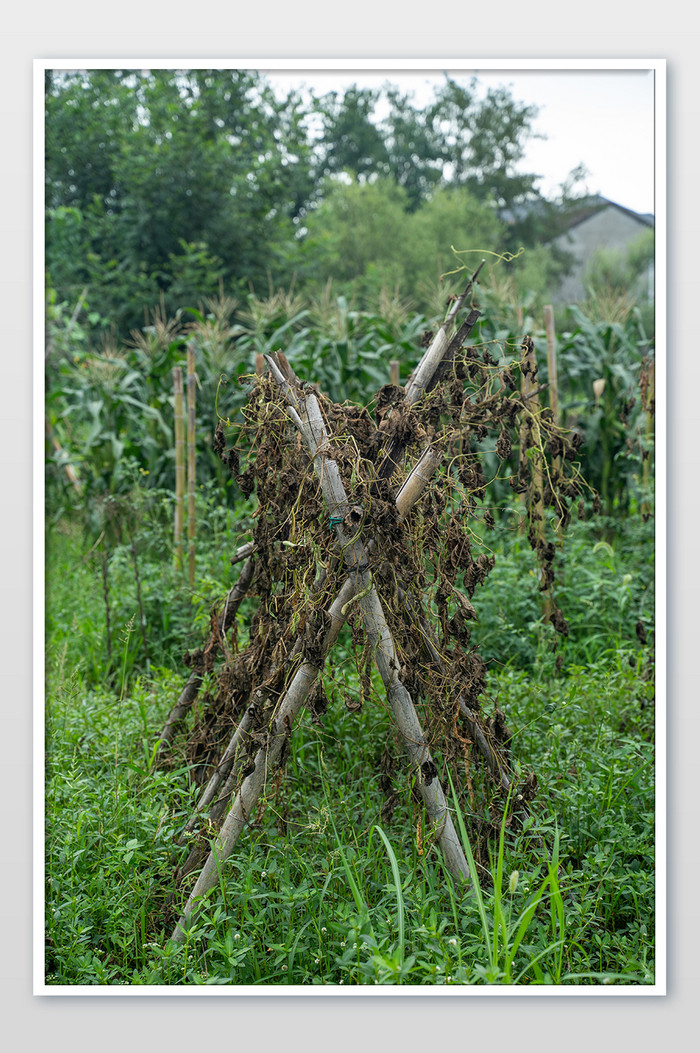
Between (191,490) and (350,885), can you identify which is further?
(191,490)

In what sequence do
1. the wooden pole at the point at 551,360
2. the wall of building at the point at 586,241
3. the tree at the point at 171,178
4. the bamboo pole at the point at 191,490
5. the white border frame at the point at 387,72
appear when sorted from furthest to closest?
the wall of building at the point at 586,241, the tree at the point at 171,178, the wooden pole at the point at 551,360, the bamboo pole at the point at 191,490, the white border frame at the point at 387,72

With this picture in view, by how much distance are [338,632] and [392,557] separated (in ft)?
0.76

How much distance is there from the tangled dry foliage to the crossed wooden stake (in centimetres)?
Answer: 1

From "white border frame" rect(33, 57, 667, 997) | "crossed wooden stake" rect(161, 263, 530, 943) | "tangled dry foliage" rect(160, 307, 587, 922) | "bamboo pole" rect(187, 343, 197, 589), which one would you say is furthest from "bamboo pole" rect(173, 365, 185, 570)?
"crossed wooden stake" rect(161, 263, 530, 943)

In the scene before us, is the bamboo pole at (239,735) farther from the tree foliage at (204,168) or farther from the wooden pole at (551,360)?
the tree foliage at (204,168)

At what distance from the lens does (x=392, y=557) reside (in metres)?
1.90

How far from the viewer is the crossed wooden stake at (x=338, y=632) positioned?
1.85 m

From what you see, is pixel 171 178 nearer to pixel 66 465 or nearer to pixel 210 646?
pixel 66 465

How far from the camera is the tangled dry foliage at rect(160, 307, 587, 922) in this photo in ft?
6.27

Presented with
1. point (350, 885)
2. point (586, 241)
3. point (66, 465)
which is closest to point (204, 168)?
point (66, 465)

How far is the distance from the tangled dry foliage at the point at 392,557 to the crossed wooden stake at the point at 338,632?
1cm

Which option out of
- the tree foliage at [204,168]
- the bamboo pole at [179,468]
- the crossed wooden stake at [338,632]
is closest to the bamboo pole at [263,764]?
the crossed wooden stake at [338,632]

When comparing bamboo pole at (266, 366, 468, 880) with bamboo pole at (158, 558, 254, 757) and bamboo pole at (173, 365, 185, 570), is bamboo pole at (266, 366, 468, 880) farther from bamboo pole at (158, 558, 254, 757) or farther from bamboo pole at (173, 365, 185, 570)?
bamboo pole at (173, 365, 185, 570)
